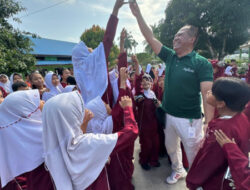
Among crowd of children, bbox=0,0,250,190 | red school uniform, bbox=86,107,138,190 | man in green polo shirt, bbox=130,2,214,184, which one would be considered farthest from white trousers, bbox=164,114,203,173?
red school uniform, bbox=86,107,138,190

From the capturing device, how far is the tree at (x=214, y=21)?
1502cm

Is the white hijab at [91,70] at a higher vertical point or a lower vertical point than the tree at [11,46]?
lower

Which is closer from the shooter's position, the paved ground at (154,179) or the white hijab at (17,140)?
the white hijab at (17,140)

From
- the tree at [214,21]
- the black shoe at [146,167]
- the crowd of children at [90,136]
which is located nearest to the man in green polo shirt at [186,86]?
the crowd of children at [90,136]

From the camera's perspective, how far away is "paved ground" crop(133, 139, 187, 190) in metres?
2.24

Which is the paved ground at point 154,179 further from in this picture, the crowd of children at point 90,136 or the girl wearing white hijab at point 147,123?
the crowd of children at point 90,136

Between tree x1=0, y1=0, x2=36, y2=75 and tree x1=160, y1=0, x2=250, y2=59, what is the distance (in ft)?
40.2

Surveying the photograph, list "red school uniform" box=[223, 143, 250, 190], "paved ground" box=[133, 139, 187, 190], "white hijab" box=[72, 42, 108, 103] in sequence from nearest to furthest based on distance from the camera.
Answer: "red school uniform" box=[223, 143, 250, 190]
"white hijab" box=[72, 42, 108, 103]
"paved ground" box=[133, 139, 187, 190]

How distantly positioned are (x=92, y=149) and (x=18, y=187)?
0.88 meters

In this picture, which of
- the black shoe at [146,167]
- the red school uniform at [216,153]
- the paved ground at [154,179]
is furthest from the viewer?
the black shoe at [146,167]

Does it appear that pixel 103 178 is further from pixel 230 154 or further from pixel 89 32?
pixel 89 32

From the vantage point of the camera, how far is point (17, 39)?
6172mm

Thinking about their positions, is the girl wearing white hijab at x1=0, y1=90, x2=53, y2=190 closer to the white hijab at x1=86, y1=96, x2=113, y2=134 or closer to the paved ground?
the white hijab at x1=86, y1=96, x2=113, y2=134

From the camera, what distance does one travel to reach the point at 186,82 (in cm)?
179
